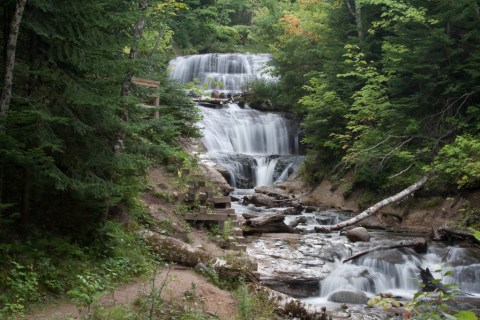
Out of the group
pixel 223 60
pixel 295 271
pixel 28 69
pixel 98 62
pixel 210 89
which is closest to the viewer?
pixel 28 69

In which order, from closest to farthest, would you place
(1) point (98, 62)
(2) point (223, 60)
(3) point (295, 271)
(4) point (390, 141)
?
(1) point (98, 62) < (3) point (295, 271) < (4) point (390, 141) < (2) point (223, 60)

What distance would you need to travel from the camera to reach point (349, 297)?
9820 millimetres

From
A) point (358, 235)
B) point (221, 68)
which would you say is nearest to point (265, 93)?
point (221, 68)

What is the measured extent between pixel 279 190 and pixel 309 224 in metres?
4.62

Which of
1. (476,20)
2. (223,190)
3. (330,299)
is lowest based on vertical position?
(330,299)

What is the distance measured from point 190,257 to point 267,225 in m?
5.56

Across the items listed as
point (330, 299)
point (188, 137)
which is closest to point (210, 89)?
point (188, 137)

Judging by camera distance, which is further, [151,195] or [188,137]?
[188,137]

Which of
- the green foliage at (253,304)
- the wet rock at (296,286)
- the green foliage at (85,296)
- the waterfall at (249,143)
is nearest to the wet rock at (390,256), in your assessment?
the wet rock at (296,286)

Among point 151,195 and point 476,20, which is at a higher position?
point 476,20

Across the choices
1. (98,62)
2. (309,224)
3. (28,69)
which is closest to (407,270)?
(309,224)

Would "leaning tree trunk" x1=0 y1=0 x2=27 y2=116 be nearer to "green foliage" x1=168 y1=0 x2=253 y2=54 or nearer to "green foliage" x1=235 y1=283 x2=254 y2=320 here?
"green foliage" x1=235 y1=283 x2=254 y2=320

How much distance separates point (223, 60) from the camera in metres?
34.3

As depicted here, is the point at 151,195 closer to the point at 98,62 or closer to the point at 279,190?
the point at 98,62
